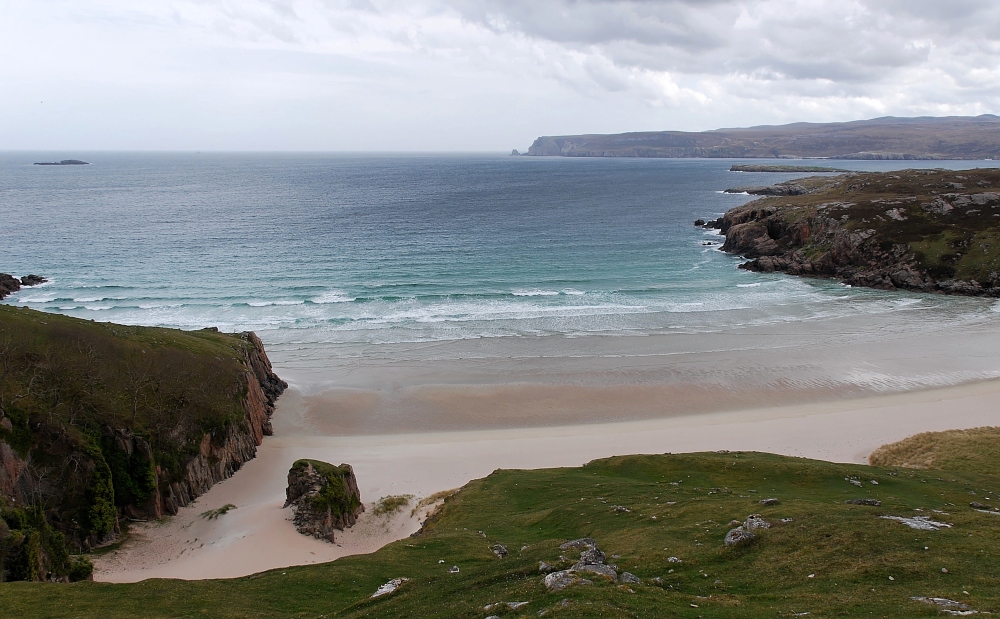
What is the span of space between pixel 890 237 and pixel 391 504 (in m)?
95.2

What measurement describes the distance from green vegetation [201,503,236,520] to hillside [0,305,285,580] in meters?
1.93

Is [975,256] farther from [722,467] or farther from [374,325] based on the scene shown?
[374,325]

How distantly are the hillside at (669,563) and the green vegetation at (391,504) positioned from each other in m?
3.38

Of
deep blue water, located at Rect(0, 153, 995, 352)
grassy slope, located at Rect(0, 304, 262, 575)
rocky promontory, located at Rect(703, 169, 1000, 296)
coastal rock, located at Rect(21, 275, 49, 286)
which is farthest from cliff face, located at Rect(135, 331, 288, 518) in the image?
rocky promontory, located at Rect(703, 169, 1000, 296)

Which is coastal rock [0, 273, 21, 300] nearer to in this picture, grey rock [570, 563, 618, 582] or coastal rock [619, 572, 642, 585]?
grey rock [570, 563, 618, 582]

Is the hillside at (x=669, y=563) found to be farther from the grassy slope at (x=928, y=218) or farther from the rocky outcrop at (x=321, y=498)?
the grassy slope at (x=928, y=218)

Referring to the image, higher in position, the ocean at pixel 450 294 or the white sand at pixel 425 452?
the ocean at pixel 450 294

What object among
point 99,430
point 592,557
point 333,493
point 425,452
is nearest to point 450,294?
point 425,452

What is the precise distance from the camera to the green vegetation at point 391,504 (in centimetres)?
3500

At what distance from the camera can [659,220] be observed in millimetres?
145750

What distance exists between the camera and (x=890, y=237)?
314 ft

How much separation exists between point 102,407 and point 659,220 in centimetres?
13169

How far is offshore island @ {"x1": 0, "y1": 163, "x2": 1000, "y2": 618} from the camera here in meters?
19.0

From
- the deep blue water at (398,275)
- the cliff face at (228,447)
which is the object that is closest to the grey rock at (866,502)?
the cliff face at (228,447)
